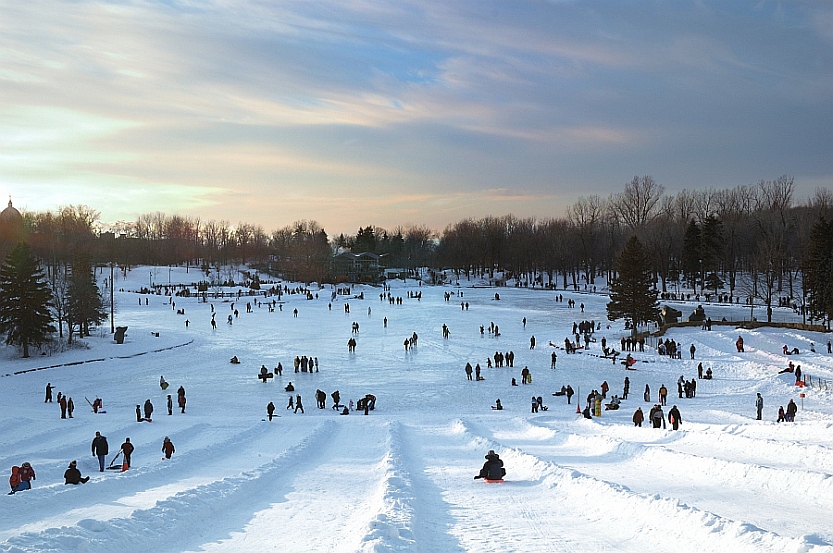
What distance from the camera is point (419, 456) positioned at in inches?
640

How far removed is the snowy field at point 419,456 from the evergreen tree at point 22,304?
181 cm

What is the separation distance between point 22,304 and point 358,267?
77971 millimetres

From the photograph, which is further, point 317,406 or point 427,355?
point 427,355

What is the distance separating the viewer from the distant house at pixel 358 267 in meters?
112

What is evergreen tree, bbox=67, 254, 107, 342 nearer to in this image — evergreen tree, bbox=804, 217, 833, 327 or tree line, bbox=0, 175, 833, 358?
tree line, bbox=0, 175, 833, 358

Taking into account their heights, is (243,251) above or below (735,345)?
above

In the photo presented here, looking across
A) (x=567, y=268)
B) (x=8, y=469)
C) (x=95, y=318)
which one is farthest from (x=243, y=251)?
(x=8, y=469)

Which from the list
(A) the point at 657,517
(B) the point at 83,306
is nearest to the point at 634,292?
(A) the point at 657,517

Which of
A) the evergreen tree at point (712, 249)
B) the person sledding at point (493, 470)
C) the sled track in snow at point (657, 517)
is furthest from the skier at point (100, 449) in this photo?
the evergreen tree at point (712, 249)

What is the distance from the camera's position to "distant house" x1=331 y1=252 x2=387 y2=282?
112m

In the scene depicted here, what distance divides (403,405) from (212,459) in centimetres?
1081

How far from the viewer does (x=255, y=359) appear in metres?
36.8

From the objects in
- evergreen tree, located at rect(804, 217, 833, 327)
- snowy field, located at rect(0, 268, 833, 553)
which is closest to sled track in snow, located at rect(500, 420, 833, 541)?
snowy field, located at rect(0, 268, 833, 553)

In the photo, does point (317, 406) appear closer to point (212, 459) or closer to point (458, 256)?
point (212, 459)
